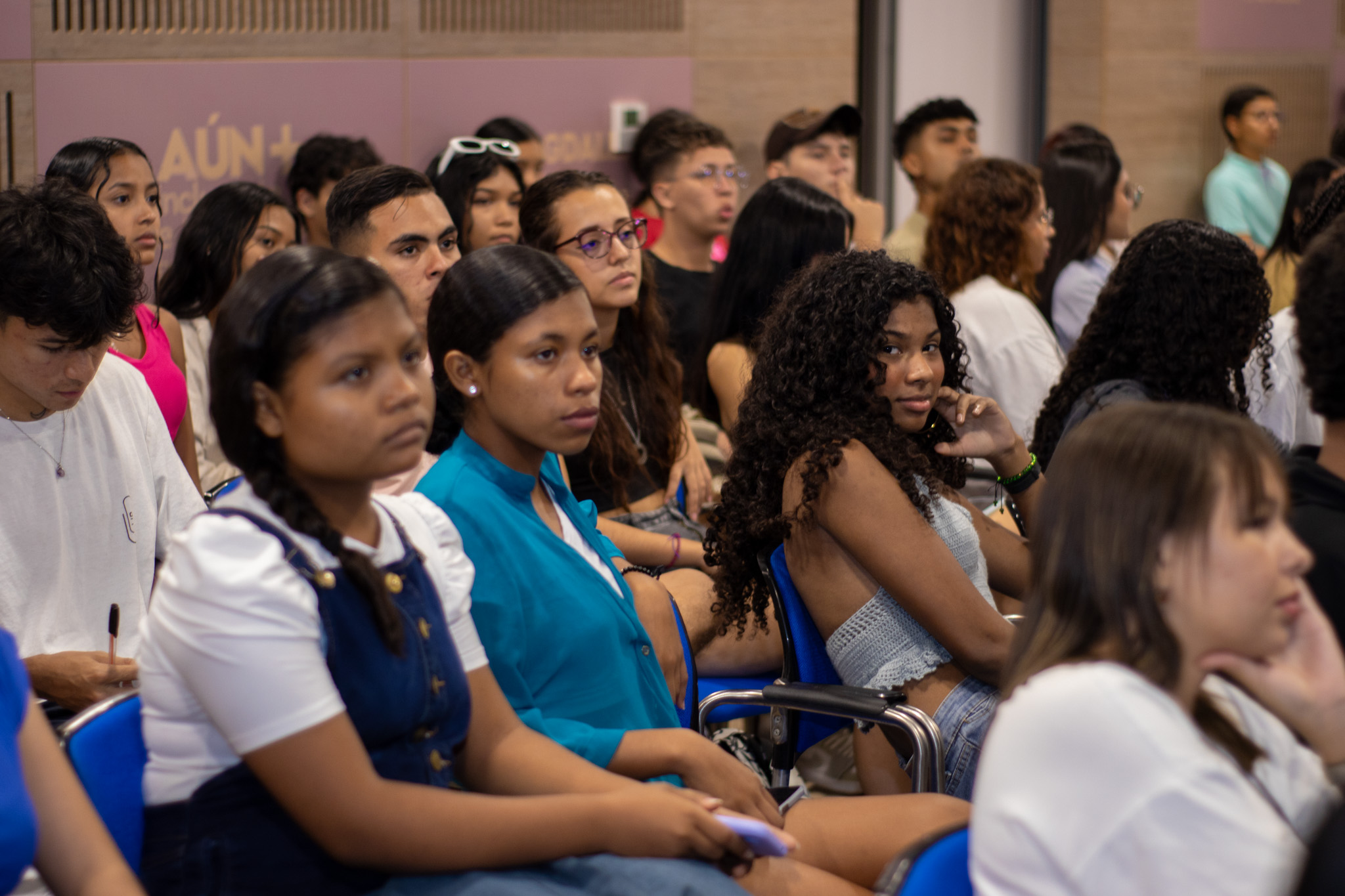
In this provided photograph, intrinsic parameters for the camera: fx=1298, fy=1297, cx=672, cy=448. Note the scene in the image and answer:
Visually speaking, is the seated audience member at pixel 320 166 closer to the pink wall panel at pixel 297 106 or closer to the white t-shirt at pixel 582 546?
the pink wall panel at pixel 297 106

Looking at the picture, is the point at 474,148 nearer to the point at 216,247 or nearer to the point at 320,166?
the point at 320,166

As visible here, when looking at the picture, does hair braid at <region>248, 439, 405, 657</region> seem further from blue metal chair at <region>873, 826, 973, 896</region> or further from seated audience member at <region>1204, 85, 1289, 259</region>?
seated audience member at <region>1204, 85, 1289, 259</region>

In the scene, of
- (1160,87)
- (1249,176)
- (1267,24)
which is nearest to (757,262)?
(1160,87)

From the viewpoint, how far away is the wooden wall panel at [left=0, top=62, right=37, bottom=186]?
358 cm

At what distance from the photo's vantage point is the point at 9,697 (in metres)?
1.34

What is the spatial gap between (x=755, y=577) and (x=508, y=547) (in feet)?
Answer: 2.60

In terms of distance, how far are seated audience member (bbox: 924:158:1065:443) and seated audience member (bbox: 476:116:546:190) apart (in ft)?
4.83

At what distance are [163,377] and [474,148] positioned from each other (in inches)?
59.3

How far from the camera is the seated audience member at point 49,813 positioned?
1284 mm

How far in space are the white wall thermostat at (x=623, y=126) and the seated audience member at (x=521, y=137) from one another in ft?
1.58

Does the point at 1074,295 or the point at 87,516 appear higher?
the point at 1074,295

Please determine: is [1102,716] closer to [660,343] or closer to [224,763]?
[224,763]

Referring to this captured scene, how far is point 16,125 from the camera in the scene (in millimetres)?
3611

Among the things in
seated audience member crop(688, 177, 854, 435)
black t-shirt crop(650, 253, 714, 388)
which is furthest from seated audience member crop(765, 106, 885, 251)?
seated audience member crop(688, 177, 854, 435)
